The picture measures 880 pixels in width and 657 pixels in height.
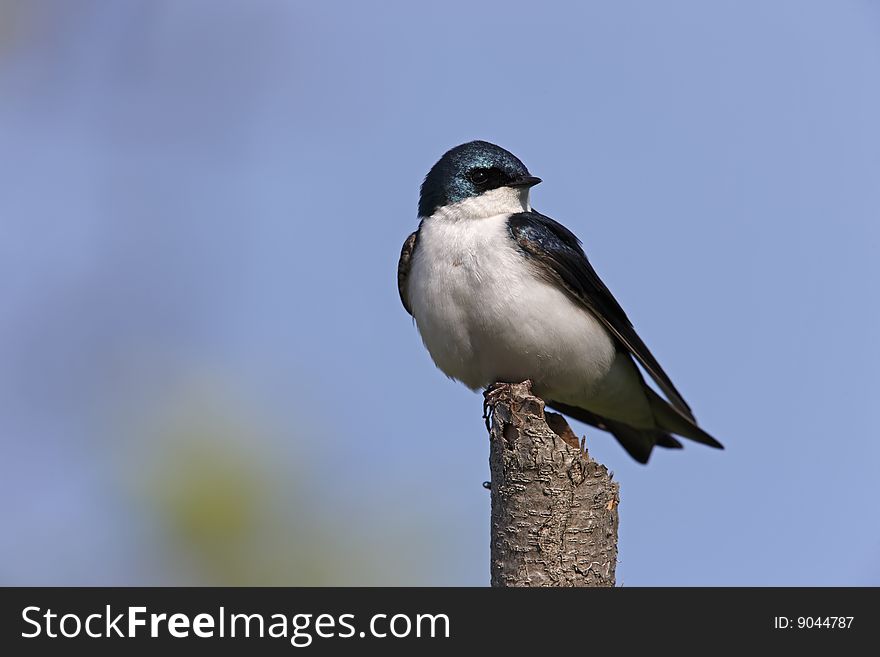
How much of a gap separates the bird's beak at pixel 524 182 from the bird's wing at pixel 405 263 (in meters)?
0.57

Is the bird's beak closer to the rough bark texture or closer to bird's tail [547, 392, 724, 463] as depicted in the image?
bird's tail [547, 392, 724, 463]

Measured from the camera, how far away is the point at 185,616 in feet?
12.1

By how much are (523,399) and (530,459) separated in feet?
1.96

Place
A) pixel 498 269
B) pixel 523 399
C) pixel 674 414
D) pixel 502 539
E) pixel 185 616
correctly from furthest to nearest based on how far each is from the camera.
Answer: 1. pixel 674 414
2. pixel 498 269
3. pixel 523 399
4. pixel 502 539
5. pixel 185 616

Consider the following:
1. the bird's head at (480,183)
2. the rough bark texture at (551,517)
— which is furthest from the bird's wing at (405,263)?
the rough bark texture at (551,517)

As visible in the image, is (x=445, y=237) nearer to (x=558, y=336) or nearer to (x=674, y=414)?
(x=558, y=336)

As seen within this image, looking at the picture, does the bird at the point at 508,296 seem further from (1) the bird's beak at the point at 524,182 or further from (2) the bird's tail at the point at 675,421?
(2) the bird's tail at the point at 675,421

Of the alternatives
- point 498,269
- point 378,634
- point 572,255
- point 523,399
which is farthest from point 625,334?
point 378,634

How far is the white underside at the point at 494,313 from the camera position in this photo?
5543 mm

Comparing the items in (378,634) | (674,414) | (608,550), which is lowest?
(378,634)

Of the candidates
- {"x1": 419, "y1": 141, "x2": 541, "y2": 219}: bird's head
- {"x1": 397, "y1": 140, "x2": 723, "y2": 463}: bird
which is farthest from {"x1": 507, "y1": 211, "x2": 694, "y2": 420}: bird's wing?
{"x1": 419, "y1": 141, "x2": 541, "y2": 219}: bird's head

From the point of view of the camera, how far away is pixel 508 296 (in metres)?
5.54

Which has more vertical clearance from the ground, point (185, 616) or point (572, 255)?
point (572, 255)

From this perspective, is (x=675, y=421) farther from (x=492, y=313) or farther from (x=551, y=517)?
(x=551, y=517)
